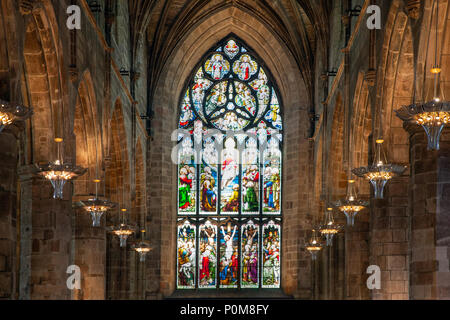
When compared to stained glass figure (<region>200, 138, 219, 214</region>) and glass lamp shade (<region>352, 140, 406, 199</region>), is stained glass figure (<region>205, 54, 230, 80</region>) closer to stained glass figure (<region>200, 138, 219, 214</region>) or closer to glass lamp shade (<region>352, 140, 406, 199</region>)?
stained glass figure (<region>200, 138, 219, 214</region>)

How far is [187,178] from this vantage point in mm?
34594

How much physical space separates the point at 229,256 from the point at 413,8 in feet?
72.1

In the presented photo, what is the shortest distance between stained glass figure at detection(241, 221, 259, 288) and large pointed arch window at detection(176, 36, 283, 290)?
0.15ft

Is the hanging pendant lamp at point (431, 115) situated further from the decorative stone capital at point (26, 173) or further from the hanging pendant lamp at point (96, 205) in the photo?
the hanging pendant lamp at point (96, 205)

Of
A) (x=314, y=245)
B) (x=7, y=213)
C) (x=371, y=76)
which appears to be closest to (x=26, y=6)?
(x=7, y=213)

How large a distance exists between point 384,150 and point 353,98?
356 cm

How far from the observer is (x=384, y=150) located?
17.6 meters

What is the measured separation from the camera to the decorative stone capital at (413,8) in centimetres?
1330

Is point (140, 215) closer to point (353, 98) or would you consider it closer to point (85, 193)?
point (85, 193)

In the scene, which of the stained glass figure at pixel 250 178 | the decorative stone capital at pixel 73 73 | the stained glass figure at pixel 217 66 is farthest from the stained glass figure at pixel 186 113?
the decorative stone capital at pixel 73 73

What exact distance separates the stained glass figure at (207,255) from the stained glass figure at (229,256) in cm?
31
